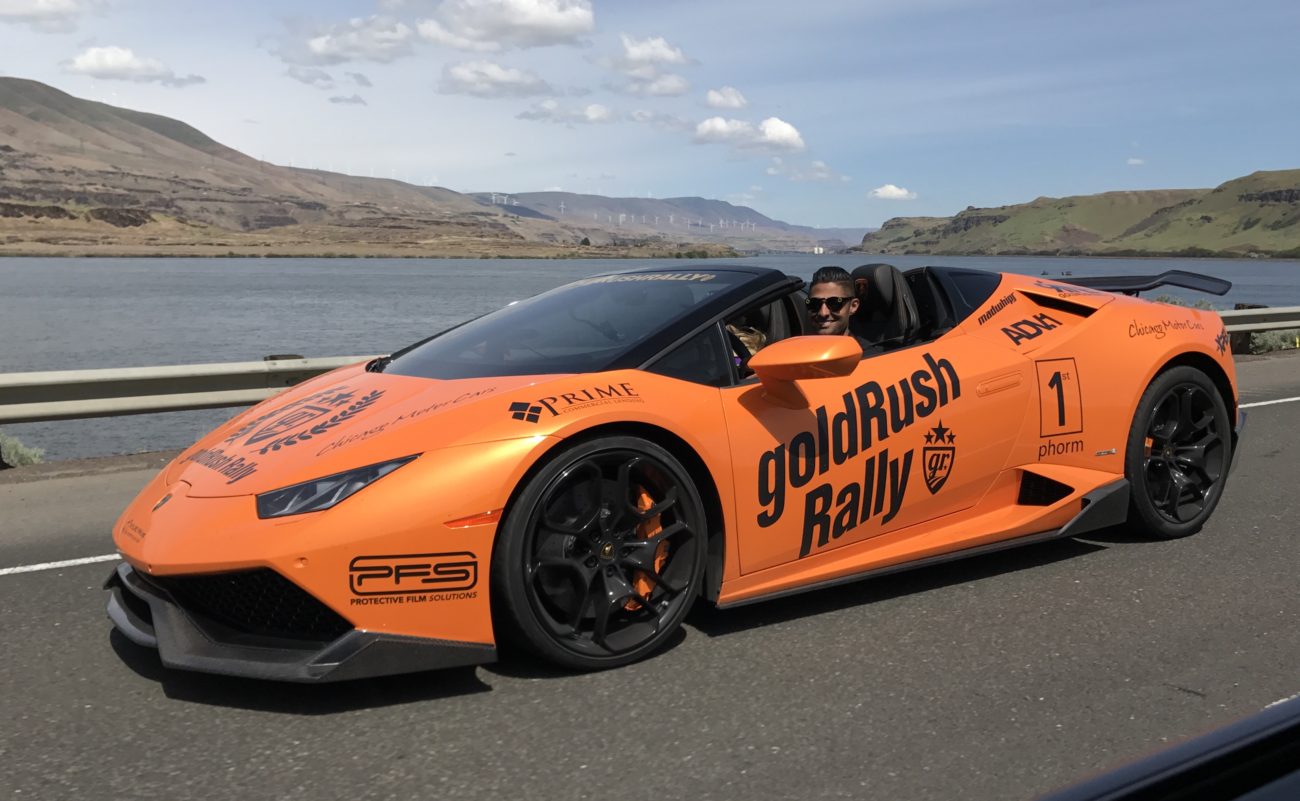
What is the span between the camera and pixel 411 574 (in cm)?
309

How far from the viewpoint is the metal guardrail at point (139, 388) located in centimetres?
703

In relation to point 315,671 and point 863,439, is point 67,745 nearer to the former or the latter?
point 315,671

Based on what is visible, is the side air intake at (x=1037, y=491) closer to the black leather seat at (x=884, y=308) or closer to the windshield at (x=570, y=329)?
the black leather seat at (x=884, y=308)

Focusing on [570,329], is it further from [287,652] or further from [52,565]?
[52,565]

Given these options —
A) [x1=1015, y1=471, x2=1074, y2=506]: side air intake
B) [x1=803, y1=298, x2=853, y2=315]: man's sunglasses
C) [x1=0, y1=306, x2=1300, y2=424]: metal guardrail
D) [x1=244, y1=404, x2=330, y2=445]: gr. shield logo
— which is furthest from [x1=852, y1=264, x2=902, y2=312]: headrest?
[x1=0, y1=306, x2=1300, y2=424]: metal guardrail

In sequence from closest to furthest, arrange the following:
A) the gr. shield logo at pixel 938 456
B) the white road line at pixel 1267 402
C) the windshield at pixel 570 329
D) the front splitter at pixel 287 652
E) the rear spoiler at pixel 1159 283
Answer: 1. the front splitter at pixel 287 652
2. the windshield at pixel 570 329
3. the gr. shield logo at pixel 938 456
4. the rear spoiler at pixel 1159 283
5. the white road line at pixel 1267 402

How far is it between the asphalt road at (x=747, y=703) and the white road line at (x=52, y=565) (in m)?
0.12

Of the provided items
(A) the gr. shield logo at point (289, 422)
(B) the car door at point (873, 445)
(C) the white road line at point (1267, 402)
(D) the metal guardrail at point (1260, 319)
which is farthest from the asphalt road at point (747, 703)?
(D) the metal guardrail at point (1260, 319)

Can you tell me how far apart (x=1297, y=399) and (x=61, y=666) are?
10042 millimetres

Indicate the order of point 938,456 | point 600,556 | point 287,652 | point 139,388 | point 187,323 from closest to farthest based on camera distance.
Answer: point 287,652 < point 600,556 < point 938,456 < point 139,388 < point 187,323

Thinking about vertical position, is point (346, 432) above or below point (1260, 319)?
below

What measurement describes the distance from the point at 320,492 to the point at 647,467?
3.29ft

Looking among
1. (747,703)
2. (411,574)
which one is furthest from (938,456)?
(411,574)

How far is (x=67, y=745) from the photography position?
2945mm
